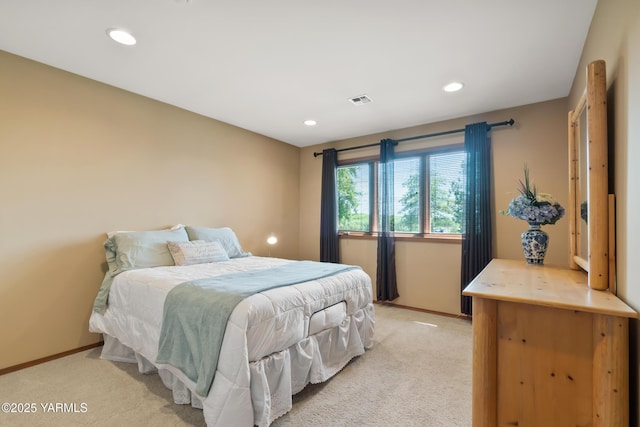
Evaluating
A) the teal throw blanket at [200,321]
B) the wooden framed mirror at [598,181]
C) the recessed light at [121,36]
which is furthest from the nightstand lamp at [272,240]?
the wooden framed mirror at [598,181]

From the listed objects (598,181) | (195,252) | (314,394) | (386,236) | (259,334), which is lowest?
(314,394)

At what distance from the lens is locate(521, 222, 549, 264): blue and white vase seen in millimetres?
1955

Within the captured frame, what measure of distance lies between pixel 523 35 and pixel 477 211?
1.89 meters

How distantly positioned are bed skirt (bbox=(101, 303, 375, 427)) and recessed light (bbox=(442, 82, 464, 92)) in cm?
225

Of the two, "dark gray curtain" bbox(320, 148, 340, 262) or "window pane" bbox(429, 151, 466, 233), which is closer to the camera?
"window pane" bbox(429, 151, 466, 233)

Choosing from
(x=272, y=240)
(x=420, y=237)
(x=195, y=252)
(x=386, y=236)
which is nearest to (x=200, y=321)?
(x=195, y=252)

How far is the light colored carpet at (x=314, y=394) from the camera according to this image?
1744 millimetres

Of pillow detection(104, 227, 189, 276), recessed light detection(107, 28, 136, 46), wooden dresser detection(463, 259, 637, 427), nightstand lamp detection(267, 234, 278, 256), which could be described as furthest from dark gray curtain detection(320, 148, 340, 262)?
wooden dresser detection(463, 259, 637, 427)

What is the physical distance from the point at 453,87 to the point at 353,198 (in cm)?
220

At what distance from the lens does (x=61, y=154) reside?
101 inches

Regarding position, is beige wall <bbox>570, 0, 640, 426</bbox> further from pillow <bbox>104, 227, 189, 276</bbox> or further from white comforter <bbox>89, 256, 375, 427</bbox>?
pillow <bbox>104, 227, 189, 276</bbox>

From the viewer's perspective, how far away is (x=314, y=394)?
2.01m

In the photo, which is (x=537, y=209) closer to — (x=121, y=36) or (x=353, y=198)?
(x=353, y=198)

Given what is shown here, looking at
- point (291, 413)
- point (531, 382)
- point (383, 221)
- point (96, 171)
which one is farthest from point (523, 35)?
point (96, 171)
